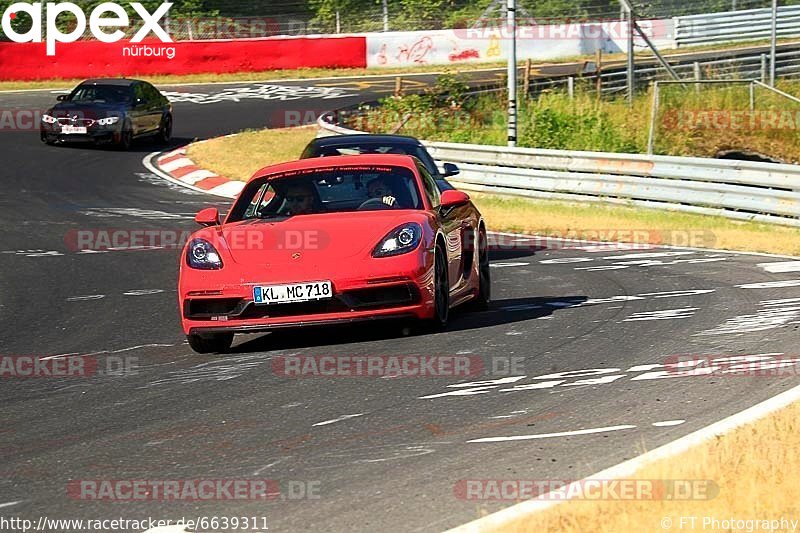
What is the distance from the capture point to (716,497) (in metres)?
5.19

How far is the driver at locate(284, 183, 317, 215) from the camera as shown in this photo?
10.4 meters

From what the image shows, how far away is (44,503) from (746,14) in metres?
49.0

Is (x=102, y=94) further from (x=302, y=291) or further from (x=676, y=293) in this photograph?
(x=302, y=291)

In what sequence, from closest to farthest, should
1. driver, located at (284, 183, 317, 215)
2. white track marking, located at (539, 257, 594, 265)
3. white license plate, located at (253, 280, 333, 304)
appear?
white license plate, located at (253, 280, 333, 304), driver, located at (284, 183, 317, 215), white track marking, located at (539, 257, 594, 265)

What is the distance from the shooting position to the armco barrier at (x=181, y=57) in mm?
41969

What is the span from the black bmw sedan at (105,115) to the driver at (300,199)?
1901 centimetres

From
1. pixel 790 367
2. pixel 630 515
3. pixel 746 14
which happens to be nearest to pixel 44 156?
pixel 790 367

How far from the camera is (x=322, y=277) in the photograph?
365 inches

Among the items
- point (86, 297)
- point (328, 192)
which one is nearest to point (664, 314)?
point (328, 192)

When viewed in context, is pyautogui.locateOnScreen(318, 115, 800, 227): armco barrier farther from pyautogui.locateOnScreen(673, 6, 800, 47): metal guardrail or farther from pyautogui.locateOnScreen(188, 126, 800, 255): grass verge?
pyautogui.locateOnScreen(673, 6, 800, 47): metal guardrail
